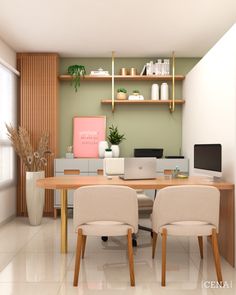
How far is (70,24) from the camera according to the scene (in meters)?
4.82

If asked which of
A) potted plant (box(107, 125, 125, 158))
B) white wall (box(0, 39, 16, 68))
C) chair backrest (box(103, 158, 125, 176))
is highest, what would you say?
white wall (box(0, 39, 16, 68))

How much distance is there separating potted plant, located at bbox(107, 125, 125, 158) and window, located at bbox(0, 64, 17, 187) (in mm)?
1726

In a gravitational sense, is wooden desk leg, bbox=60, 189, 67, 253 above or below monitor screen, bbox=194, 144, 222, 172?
below

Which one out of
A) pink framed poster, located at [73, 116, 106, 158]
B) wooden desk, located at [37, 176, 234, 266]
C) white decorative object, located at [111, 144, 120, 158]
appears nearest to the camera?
wooden desk, located at [37, 176, 234, 266]

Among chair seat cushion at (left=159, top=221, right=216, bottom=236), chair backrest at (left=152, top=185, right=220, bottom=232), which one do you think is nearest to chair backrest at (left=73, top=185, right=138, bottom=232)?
chair backrest at (left=152, top=185, right=220, bottom=232)

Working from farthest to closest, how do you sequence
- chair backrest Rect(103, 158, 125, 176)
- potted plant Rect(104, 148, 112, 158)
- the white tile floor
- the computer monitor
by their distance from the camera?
1. potted plant Rect(104, 148, 112, 158)
2. chair backrest Rect(103, 158, 125, 176)
3. the computer monitor
4. the white tile floor

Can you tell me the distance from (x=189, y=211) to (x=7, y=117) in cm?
384

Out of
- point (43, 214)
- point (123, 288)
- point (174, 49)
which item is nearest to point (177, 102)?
point (174, 49)

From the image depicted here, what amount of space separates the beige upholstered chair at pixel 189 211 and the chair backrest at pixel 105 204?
0.27 meters

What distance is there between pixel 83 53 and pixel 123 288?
172 inches

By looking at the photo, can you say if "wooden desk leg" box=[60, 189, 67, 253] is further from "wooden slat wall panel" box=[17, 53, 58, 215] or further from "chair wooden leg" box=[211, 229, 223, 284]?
"wooden slat wall panel" box=[17, 53, 58, 215]

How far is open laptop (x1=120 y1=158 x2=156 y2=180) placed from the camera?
3.84m

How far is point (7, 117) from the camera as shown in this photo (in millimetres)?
5863

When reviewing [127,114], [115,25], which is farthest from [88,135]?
[115,25]
